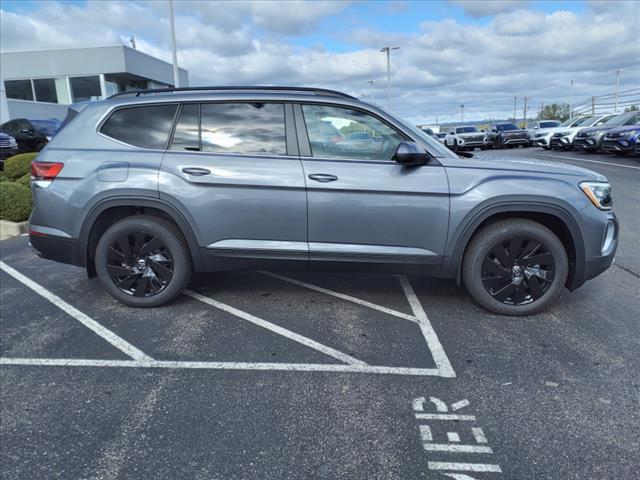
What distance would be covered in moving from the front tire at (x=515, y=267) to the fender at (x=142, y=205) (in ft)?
7.28

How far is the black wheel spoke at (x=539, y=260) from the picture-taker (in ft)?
12.4

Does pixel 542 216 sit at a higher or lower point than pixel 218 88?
lower

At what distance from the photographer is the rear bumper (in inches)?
160

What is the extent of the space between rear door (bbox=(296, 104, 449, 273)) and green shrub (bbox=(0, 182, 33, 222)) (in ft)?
19.1

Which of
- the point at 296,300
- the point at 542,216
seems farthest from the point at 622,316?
the point at 296,300

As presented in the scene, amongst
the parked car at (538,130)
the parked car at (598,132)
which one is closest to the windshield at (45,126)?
the parked car at (598,132)

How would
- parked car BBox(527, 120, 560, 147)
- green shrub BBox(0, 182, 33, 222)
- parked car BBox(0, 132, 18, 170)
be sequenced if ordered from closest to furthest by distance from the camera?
1. green shrub BBox(0, 182, 33, 222)
2. parked car BBox(0, 132, 18, 170)
3. parked car BBox(527, 120, 560, 147)

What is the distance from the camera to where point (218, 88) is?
414cm

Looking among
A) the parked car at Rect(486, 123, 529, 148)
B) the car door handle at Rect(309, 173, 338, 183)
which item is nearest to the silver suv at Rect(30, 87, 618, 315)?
the car door handle at Rect(309, 173, 338, 183)

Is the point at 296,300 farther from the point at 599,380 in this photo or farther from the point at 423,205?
the point at 599,380

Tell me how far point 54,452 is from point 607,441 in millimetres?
2729

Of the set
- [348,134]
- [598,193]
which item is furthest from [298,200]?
[598,193]

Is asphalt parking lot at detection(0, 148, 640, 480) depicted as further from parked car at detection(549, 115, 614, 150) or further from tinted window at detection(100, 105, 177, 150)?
parked car at detection(549, 115, 614, 150)

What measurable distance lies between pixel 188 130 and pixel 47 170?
1225 millimetres
